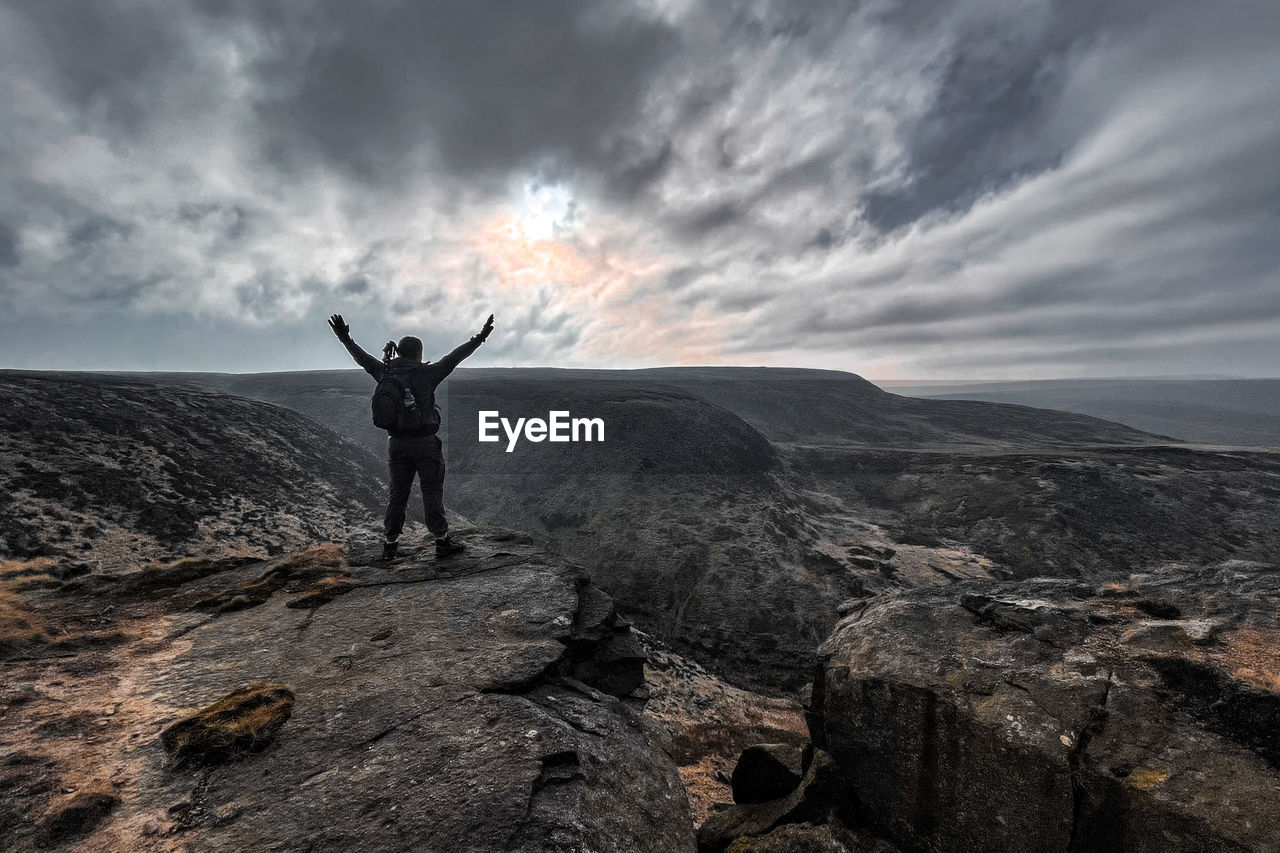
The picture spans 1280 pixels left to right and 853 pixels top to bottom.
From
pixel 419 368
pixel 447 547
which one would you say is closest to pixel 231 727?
pixel 447 547

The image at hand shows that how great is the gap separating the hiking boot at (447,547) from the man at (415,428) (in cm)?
65

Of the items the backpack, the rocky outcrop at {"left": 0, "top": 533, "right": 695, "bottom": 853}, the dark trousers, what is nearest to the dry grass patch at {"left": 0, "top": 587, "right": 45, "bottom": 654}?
the rocky outcrop at {"left": 0, "top": 533, "right": 695, "bottom": 853}

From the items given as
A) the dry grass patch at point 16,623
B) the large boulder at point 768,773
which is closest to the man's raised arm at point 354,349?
the dry grass patch at point 16,623

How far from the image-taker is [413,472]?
1123 centimetres

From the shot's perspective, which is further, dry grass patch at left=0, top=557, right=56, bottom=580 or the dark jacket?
the dark jacket

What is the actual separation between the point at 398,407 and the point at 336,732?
649cm

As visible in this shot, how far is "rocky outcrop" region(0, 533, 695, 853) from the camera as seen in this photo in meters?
4.36

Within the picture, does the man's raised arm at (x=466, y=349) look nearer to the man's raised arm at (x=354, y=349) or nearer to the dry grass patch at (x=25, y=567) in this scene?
the man's raised arm at (x=354, y=349)

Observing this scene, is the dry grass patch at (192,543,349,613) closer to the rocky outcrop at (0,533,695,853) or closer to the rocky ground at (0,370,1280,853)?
the rocky ground at (0,370,1280,853)

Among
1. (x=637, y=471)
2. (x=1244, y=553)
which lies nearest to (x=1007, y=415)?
(x=1244, y=553)

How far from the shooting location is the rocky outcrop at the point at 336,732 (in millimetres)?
4359

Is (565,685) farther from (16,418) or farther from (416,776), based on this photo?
(16,418)

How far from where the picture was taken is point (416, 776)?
4.91 meters

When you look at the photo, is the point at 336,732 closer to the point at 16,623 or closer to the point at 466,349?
the point at 16,623
